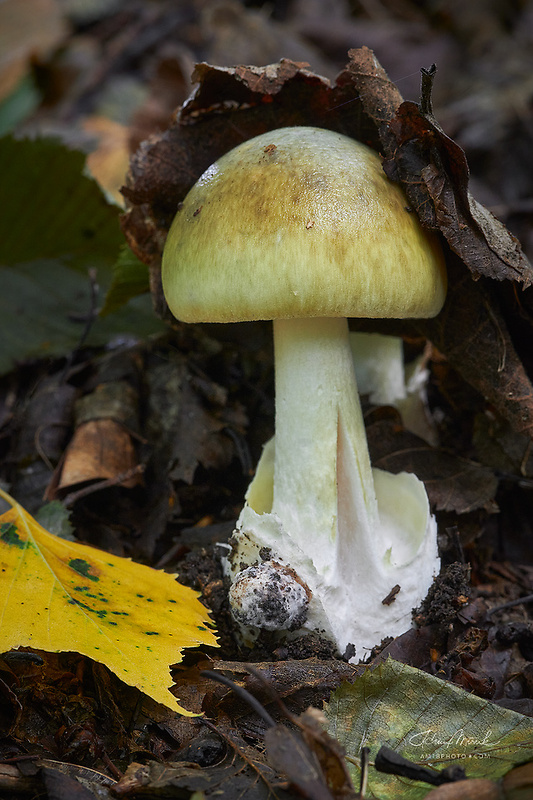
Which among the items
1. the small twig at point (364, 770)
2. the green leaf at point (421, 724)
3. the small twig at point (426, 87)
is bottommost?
the green leaf at point (421, 724)

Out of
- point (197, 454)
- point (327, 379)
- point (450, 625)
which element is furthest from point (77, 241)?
point (450, 625)

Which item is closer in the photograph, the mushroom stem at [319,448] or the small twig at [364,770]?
the small twig at [364,770]

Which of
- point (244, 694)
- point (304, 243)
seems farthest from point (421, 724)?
point (304, 243)

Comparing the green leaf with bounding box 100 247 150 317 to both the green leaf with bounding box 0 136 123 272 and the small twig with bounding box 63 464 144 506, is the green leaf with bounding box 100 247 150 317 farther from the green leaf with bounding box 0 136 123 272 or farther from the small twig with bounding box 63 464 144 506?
the small twig with bounding box 63 464 144 506

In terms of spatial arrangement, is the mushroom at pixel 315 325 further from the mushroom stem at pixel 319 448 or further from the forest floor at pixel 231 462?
the forest floor at pixel 231 462

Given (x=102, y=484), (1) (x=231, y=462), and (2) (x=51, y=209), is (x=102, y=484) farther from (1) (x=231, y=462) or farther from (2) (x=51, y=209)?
(2) (x=51, y=209)

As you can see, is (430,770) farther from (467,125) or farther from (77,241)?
(467,125)

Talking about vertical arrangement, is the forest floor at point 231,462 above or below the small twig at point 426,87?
below

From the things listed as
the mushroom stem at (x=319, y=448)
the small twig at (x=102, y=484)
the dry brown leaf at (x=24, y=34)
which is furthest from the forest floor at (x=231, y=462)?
the dry brown leaf at (x=24, y=34)
